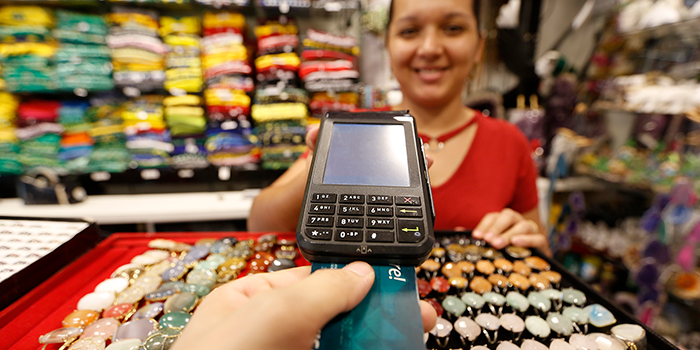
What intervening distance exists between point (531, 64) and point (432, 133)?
1116 millimetres

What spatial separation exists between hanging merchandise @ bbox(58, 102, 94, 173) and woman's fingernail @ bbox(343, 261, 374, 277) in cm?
177

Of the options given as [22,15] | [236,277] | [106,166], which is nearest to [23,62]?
[22,15]

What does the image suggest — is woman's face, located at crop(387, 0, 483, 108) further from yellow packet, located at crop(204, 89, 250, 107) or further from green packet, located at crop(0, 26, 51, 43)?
green packet, located at crop(0, 26, 51, 43)

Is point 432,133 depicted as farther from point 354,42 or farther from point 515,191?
point 354,42

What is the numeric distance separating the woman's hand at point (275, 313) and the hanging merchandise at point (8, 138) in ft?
6.37

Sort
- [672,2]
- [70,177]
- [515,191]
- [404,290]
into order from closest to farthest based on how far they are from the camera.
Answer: [404,290], [515,191], [672,2], [70,177]

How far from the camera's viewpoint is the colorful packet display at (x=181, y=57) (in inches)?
55.2

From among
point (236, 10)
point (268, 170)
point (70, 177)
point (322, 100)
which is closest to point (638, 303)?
point (322, 100)

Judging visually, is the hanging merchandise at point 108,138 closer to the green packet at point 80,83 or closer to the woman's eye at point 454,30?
the green packet at point 80,83

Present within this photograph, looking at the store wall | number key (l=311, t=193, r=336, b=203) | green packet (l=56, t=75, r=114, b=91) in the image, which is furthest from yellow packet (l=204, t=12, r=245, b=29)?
the store wall

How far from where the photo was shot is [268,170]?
5.12 ft

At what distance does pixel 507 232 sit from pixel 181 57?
161cm

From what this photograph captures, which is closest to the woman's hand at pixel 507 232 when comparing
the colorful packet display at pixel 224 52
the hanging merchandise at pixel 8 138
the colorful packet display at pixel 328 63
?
the colorful packet display at pixel 328 63

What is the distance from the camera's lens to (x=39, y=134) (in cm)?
140
